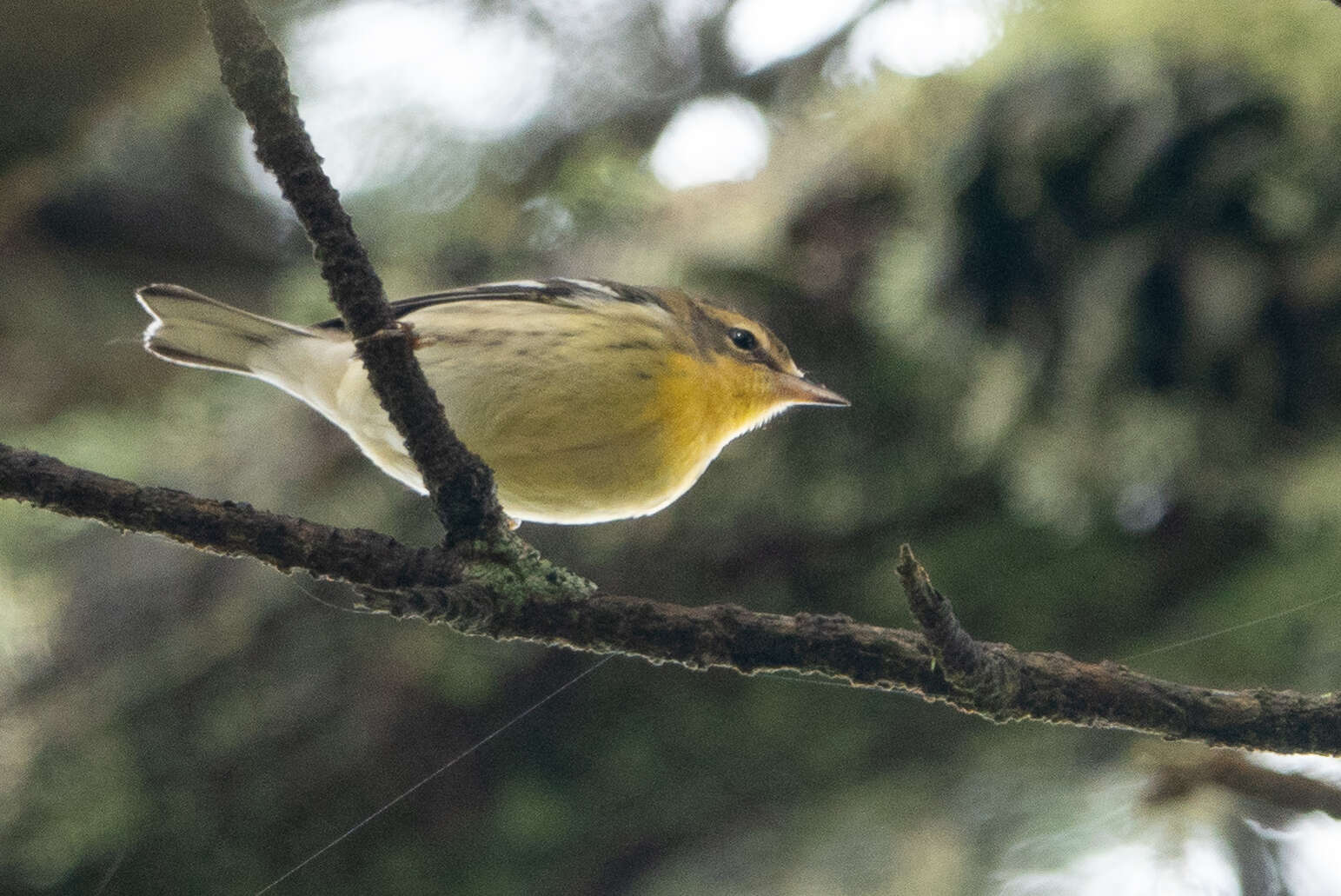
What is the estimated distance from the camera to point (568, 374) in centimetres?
138

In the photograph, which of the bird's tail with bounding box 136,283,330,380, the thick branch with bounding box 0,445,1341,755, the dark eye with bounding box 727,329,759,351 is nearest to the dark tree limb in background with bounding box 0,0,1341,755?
the thick branch with bounding box 0,445,1341,755

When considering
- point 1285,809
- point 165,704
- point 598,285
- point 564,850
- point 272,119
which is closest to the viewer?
point 272,119

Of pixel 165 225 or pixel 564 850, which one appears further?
pixel 165 225

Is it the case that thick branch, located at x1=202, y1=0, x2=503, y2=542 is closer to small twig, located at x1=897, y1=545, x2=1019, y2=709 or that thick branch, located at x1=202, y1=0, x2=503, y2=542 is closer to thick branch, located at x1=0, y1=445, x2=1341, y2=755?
thick branch, located at x1=0, y1=445, x2=1341, y2=755

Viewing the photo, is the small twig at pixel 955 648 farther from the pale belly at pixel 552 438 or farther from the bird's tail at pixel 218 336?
the bird's tail at pixel 218 336

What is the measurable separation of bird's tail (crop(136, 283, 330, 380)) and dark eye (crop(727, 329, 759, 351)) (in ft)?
1.95

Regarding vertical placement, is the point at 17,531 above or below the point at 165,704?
above

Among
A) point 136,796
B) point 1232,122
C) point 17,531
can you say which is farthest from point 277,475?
point 1232,122

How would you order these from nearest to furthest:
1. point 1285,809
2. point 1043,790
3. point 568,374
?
point 1285,809
point 1043,790
point 568,374

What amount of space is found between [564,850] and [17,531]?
48.4 inches

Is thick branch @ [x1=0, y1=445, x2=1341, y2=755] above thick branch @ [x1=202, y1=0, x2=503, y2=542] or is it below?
below

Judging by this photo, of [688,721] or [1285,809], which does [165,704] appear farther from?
[1285,809]

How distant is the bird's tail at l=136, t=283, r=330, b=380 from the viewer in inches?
57.8

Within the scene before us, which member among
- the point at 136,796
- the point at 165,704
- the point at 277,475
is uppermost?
the point at 277,475
